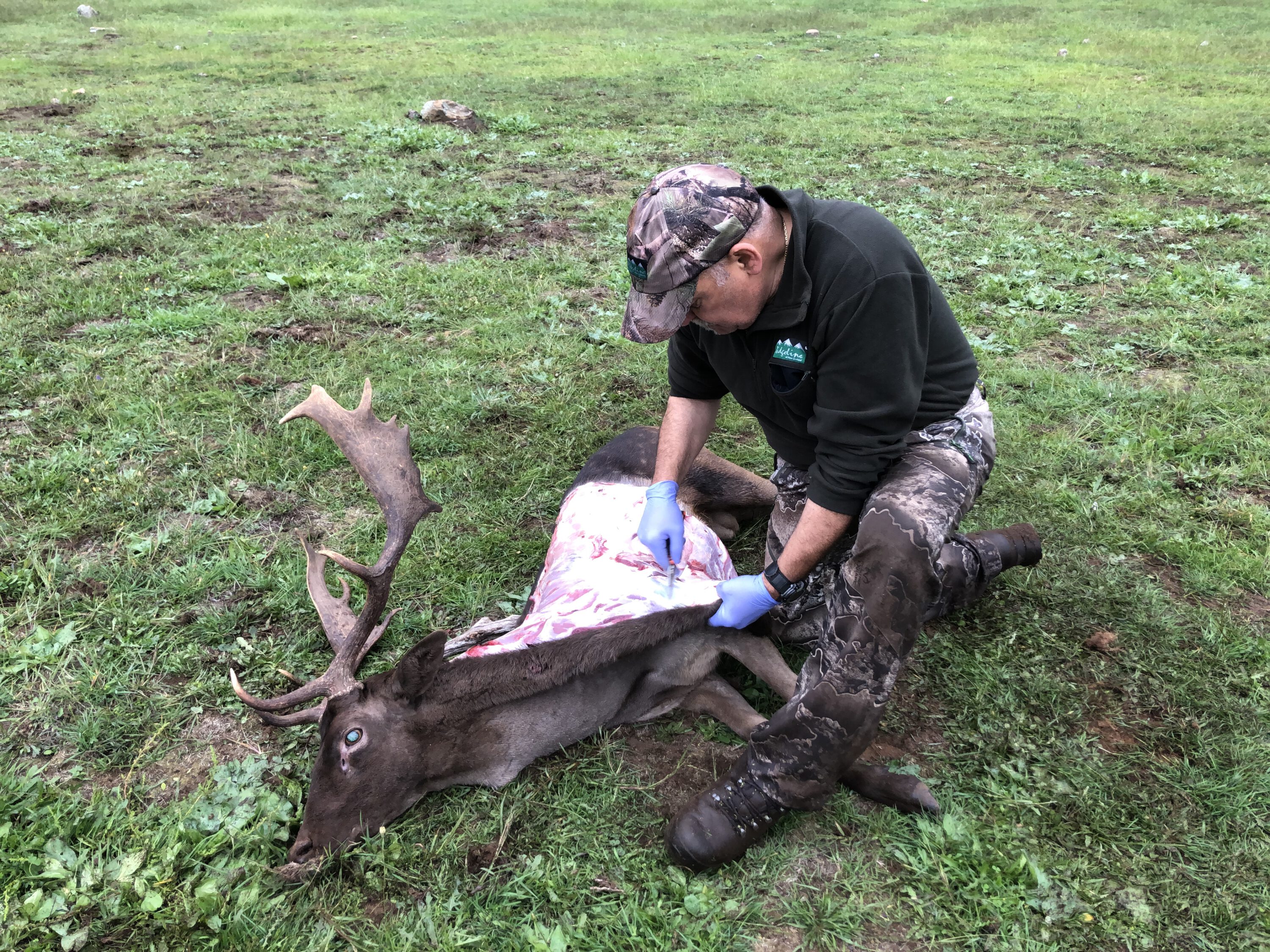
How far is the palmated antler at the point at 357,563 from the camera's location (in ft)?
10.2

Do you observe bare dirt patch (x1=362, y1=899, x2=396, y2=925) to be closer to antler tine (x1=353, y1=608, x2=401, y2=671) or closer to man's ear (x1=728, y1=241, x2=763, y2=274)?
antler tine (x1=353, y1=608, x2=401, y2=671)

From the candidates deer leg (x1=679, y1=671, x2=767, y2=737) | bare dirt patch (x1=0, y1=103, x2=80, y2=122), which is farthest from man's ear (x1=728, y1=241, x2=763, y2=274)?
bare dirt patch (x1=0, y1=103, x2=80, y2=122)

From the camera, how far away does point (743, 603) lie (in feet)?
10.6

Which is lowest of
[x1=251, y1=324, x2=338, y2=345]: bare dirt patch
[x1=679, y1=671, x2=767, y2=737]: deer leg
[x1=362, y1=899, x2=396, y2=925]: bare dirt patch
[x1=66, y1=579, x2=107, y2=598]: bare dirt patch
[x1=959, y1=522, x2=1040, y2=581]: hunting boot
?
[x1=362, y1=899, x2=396, y2=925]: bare dirt patch

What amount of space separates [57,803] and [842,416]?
10.1 feet

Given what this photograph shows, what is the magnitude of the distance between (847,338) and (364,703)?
2124 mm

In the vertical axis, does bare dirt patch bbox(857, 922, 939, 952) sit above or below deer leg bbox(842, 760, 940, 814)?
below

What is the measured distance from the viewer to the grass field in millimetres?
2693

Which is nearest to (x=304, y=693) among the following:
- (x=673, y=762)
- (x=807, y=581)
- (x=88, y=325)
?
(x=673, y=762)

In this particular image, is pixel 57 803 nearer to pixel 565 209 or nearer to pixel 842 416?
pixel 842 416

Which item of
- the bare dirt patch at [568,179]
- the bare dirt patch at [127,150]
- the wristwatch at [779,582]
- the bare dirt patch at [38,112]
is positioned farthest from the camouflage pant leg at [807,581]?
the bare dirt patch at [38,112]

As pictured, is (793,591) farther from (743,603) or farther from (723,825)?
(723,825)

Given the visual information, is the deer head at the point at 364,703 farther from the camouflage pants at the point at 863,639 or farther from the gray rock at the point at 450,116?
the gray rock at the point at 450,116

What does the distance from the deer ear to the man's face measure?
1.42m
